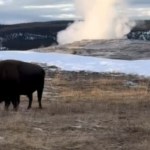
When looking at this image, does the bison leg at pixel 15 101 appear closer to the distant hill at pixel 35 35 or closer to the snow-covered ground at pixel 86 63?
the snow-covered ground at pixel 86 63

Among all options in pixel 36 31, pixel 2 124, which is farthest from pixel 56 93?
pixel 36 31

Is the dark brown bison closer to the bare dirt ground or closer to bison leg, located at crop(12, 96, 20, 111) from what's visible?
bison leg, located at crop(12, 96, 20, 111)

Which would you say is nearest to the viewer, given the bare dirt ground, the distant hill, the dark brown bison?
the bare dirt ground

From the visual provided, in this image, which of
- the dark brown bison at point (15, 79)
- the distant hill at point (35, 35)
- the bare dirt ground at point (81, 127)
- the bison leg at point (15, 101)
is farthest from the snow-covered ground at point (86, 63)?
the distant hill at point (35, 35)

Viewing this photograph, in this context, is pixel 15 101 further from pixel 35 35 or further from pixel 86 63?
pixel 35 35

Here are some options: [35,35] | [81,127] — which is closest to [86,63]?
[81,127]

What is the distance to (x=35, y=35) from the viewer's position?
140 m

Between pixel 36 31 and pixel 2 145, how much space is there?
135m

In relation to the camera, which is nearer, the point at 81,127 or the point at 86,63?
the point at 81,127

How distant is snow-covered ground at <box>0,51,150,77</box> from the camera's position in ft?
146

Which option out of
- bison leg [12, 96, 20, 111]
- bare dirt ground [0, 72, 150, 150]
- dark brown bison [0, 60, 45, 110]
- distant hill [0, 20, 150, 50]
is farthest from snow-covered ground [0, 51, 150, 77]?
distant hill [0, 20, 150, 50]

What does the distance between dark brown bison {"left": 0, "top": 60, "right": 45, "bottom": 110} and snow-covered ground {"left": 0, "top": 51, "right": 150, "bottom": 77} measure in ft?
68.1

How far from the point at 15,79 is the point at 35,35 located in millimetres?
119537

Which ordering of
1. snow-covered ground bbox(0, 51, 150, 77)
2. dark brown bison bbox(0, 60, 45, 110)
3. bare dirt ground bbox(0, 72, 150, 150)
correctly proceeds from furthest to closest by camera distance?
snow-covered ground bbox(0, 51, 150, 77), dark brown bison bbox(0, 60, 45, 110), bare dirt ground bbox(0, 72, 150, 150)
